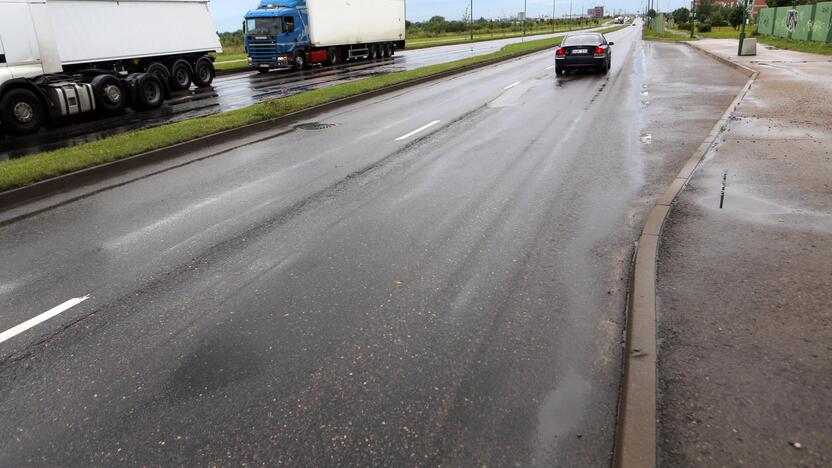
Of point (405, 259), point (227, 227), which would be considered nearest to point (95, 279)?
point (227, 227)

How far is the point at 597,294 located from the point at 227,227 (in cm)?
430

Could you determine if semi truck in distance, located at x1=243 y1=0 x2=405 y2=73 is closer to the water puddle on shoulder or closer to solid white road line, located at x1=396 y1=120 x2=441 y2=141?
solid white road line, located at x1=396 y1=120 x2=441 y2=141

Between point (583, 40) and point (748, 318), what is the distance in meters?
21.9

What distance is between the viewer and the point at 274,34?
30.7 metres

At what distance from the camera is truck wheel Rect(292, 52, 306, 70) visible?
31575mm

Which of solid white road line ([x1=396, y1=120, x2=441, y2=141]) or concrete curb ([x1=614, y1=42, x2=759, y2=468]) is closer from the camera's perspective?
concrete curb ([x1=614, y1=42, x2=759, y2=468])

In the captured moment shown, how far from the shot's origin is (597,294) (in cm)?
474

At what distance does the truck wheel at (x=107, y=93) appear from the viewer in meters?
16.2

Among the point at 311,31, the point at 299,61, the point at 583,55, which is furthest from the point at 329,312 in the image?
the point at 311,31

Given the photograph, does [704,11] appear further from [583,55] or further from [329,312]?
[329,312]

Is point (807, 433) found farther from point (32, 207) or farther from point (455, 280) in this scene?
point (32, 207)

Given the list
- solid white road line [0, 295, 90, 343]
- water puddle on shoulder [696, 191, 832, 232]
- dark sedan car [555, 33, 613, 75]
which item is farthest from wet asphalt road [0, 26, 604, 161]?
water puddle on shoulder [696, 191, 832, 232]

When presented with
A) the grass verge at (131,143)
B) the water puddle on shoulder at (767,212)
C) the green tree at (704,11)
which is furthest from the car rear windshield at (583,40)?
the green tree at (704,11)

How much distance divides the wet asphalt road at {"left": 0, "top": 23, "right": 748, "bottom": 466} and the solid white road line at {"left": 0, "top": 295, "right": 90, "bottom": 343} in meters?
0.09
